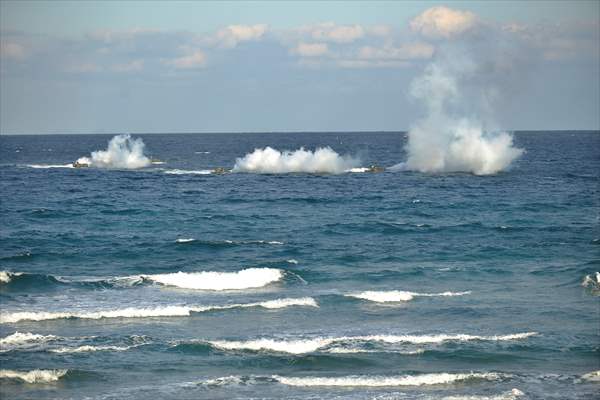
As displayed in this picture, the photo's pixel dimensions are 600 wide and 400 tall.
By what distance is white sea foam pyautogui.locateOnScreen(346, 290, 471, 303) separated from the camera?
34094 millimetres

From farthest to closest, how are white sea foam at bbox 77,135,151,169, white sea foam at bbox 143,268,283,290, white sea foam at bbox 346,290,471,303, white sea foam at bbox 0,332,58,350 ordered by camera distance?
white sea foam at bbox 77,135,151,169 → white sea foam at bbox 143,268,283,290 → white sea foam at bbox 346,290,471,303 → white sea foam at bbox 0,332,58,350

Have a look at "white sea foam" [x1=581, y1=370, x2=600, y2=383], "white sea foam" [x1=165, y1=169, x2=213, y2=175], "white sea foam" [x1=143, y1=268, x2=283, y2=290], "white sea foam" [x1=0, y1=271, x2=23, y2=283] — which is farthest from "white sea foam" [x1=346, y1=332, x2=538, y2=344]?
"white sea foam" [x1=165, y1=169, x2=213, y2=175]

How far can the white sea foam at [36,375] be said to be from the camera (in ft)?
79.7

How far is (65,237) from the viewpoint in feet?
158

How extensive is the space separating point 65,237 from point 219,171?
42.4 m

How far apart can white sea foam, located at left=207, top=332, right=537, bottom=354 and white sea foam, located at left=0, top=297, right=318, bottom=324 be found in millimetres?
4273

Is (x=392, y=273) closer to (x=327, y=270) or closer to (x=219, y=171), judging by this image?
(x=327, y=270)

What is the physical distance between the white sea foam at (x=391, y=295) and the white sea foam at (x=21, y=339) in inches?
473

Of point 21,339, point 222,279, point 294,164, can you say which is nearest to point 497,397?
point 21,339

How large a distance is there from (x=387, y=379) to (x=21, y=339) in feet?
39.2

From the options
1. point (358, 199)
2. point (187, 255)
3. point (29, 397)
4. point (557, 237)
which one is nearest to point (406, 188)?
point (358, 199)

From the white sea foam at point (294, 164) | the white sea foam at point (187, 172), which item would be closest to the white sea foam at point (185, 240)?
the white sea foam at point (187, 172)

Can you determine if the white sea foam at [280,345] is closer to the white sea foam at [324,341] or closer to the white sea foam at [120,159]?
the white sea foam at [324,341]

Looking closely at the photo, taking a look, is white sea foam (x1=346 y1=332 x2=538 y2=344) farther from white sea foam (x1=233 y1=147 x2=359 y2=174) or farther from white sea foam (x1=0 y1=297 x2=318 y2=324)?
white sea foam (x1=233 y1=147 x2=359 y2=174)
